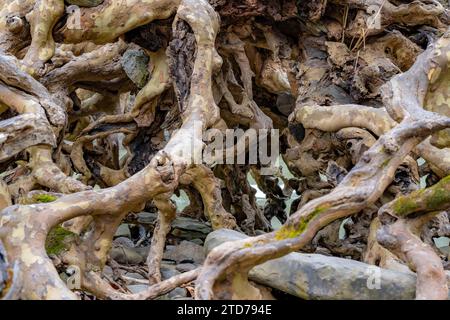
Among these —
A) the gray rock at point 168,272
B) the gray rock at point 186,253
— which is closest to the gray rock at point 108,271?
the gray rock at point 168,272

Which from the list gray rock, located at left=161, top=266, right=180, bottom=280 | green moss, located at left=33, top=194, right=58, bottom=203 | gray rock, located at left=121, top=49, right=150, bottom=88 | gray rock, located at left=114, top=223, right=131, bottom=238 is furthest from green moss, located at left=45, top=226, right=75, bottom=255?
gray rock, located at left=114, top=223, right=131, bottom=238

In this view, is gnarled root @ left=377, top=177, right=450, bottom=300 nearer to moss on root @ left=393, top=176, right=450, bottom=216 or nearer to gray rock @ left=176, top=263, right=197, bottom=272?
moss on root @ left=393, top=176, right=450, bottom=216

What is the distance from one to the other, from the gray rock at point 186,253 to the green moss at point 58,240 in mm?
1838

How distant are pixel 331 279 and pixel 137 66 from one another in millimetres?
2659

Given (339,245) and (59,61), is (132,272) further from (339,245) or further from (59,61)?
(59,61)

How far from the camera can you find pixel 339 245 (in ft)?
13.2

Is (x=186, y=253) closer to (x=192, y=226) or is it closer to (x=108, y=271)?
(x=192, y=226)

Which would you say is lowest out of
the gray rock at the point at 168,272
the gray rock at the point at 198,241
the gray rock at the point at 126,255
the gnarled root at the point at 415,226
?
the gray rock at the point at 198,241

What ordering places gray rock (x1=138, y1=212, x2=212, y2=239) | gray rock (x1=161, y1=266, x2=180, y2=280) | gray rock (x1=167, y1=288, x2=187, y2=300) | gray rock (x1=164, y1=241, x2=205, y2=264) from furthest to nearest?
gray rock (x1=138, y1=212, x2=212, y2=239) → gray rock (x1=164, y1=241, x2=205, y2=264) → gray rock (x1=161, y1=266, x2=180, y2=280) → gray rock (x1=167, y1=288, x2=187, y2=300)

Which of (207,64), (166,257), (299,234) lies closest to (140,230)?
(166,257)

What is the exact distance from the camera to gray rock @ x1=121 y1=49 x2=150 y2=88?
451cm

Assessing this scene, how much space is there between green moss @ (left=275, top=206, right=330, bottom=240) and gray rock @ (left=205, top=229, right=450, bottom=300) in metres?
0.20

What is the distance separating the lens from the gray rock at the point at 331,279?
2.19 meters

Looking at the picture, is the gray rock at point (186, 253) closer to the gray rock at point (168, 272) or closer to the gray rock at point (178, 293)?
the gray rock at point (168, 272)
